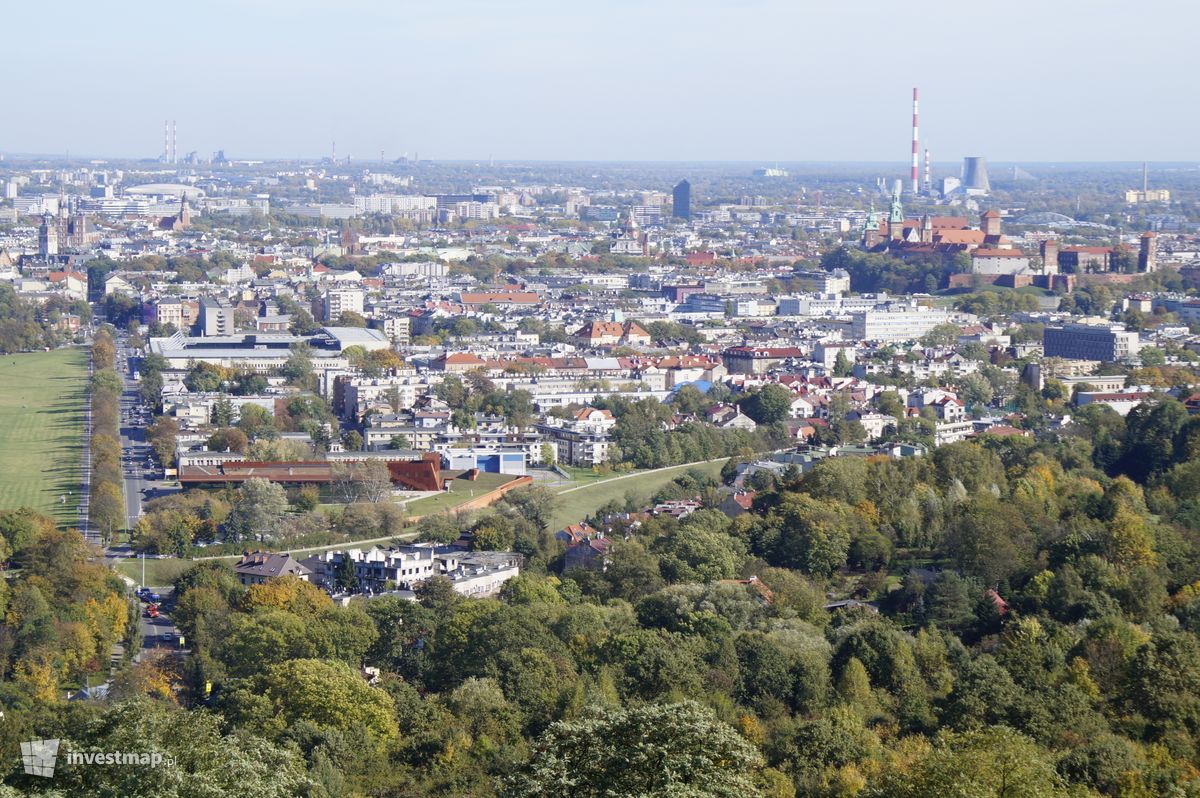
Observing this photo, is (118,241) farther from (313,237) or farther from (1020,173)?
(1020,173)

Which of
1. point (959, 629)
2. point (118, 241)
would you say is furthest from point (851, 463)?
point (118, 241)

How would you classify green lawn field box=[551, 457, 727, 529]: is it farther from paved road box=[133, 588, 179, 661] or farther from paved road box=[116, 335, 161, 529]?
paved road box=[133, 588, 179, 661]

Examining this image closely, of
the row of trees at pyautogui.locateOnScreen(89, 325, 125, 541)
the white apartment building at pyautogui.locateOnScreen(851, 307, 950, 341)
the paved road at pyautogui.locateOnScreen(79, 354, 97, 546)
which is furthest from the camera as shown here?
the white apartment building at pyautogui.locateOnScreen(851, 307, 950, 341)

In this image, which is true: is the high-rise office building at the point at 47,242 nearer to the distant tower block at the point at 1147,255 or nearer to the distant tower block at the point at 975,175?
the distant tower block at the point at 1147,255

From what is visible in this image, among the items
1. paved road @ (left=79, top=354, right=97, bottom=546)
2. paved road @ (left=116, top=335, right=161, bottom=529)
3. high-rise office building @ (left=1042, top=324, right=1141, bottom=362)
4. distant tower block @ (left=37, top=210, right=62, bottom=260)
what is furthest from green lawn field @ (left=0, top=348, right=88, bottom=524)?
distant tower block @ (left=37, top=210, right=62, bottom=260)

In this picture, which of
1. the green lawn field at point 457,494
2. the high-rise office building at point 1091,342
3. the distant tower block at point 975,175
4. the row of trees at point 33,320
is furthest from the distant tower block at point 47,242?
the distant tower block at point 975,175

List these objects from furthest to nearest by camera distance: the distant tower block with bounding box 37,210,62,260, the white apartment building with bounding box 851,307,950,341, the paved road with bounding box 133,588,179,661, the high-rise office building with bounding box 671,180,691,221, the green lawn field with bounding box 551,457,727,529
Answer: the high-rise office building with bounding box 671,180,691,221 < the distant tower block with bounding box 37,210,62,260 < the white apartment building with bounding box 851,307,950,341 < the green lawn field with bounding box 551,457,727,529 < the paved road with bounding box 133,588,179,661
